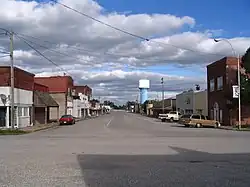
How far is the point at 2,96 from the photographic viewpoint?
4238 cm

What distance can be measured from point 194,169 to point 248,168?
5.61 ft

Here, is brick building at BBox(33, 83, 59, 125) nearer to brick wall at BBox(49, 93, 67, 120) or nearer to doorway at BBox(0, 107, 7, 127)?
doorway at BBox(0, 107, 7, 127)

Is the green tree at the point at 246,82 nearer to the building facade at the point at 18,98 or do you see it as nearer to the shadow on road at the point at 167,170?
the building facade at the point at 18,98

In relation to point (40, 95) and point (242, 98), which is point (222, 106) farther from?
point (40, 95)

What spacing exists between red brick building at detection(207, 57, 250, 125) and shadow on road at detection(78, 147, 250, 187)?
3762cm

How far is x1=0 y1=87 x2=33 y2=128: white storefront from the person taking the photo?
42656mm

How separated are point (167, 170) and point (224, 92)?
44.3 meters

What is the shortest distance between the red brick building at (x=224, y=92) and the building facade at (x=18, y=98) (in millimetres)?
25165

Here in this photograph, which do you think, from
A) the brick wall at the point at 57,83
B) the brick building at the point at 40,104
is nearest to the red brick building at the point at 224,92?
the brick building at the point at 40,104

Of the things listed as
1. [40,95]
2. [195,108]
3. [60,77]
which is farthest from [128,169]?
[60,77]

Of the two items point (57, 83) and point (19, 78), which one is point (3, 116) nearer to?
point (19, 78)

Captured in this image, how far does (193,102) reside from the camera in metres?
82.4

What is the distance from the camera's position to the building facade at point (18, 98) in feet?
140

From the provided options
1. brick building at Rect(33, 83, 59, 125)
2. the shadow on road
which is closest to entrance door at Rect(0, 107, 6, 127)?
brick building at Rect(33, 83, 59, 125)
